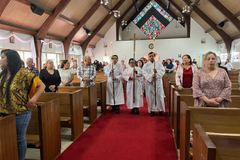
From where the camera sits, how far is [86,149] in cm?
307

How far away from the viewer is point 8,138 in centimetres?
189

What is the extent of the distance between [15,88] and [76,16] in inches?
343

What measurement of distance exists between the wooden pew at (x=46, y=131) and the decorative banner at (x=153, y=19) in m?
12.4

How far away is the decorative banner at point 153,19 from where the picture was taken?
47.2 ft

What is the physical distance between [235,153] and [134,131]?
2575 mm

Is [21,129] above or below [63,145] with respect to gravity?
above

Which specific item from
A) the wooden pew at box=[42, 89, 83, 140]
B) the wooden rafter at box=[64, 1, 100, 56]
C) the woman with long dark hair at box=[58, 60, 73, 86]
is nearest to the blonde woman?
the wooden pew at box=[42, 89, 83, 140]

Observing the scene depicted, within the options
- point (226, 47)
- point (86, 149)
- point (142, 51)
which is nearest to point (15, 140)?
point (86, 149)

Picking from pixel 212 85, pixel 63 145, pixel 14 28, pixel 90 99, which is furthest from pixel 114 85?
pixel 14 28

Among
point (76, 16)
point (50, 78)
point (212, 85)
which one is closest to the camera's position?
point (212, 85)

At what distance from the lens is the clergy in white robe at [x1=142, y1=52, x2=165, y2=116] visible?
486 centimetres

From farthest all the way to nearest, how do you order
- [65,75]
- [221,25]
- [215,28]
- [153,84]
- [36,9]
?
[215,28] < [221,25] < [36,9] < [153,84] < [65,75]

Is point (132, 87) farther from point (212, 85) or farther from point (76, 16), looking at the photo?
point (76, 16)

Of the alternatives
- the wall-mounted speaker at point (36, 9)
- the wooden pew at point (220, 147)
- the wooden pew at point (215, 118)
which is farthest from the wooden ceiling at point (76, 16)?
the wooden pew at point (220, 147)
